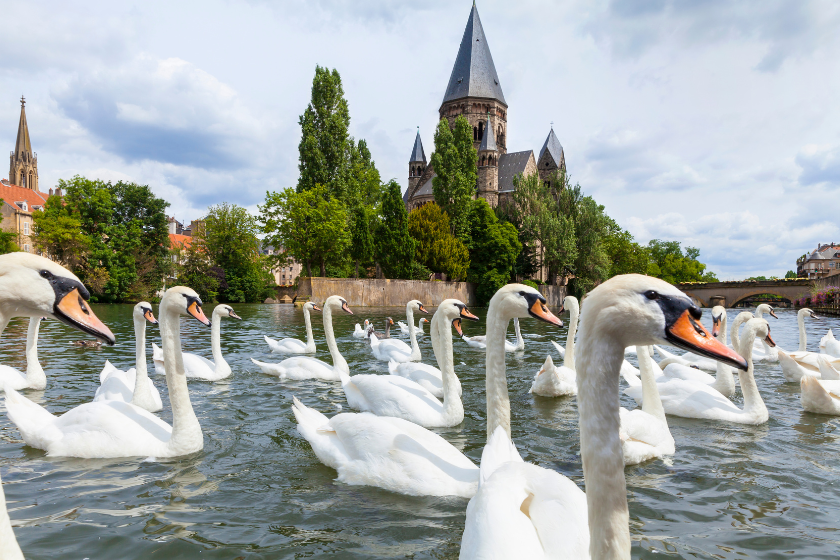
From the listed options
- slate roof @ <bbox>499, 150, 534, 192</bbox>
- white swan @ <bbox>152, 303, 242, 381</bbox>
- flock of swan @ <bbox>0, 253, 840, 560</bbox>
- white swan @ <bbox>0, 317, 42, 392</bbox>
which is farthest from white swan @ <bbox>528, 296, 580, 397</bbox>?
slate roof @ <bbox>499, 150, 534, 192</bbox>

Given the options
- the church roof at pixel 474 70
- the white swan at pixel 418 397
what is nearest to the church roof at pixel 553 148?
the church roof at pixel 474 70

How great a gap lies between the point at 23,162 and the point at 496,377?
4198 inches

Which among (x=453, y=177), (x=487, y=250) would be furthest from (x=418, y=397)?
(x=453, y=177)

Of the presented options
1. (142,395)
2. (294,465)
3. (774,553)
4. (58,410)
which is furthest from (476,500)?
(58,410)

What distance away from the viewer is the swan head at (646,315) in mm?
1820

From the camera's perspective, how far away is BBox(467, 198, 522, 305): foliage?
49.7 meters

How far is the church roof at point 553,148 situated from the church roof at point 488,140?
1319 cm

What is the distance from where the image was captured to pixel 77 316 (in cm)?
210

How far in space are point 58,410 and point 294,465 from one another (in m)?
3.75

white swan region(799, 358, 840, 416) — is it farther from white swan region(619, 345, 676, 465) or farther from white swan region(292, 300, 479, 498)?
white swan region(292, 300, 479, 498)

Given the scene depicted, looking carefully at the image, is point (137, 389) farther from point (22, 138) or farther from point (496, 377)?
point (22, 138)

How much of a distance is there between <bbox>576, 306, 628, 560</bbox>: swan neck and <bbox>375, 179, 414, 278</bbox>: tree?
141 ft

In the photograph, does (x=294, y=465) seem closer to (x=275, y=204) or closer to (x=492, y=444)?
(x=492, y=444)

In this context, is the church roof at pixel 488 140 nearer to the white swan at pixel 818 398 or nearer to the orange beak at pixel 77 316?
the white swan at pixel 818 398
